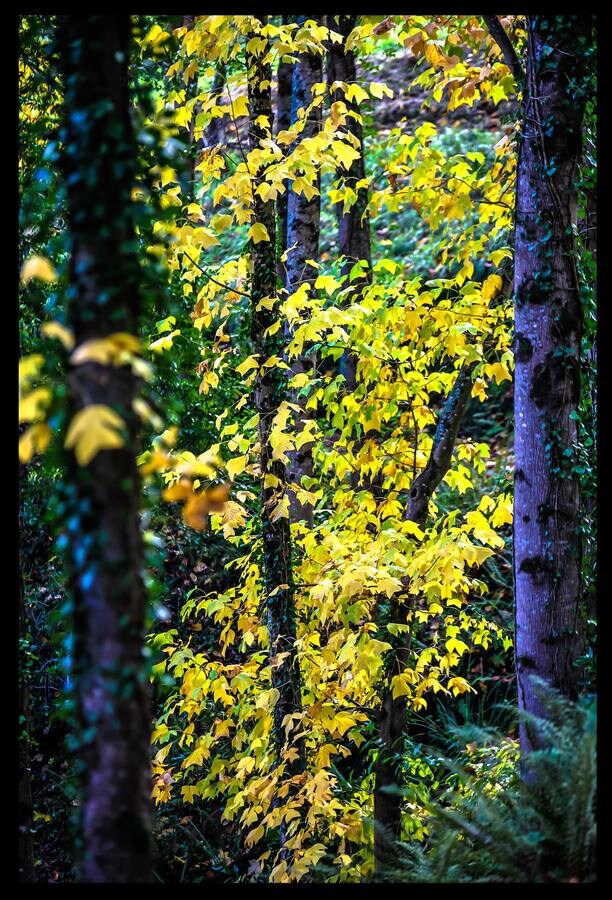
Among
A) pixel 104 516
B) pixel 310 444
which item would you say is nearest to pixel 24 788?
pixel 104 516

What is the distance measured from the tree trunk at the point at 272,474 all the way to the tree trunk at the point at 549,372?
1.23 meters

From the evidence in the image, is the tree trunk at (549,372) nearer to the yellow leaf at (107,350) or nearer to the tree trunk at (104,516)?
the tree trunk at (104,516)

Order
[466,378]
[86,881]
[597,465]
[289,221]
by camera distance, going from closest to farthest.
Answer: [86,881] → [597,465] → [466,378] → [289,221]

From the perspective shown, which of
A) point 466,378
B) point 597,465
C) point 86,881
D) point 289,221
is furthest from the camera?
point 289,221

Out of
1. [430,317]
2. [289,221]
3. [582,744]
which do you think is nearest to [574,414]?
[430,317]

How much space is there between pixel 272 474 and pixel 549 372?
1.45m

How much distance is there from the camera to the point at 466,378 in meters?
4.57

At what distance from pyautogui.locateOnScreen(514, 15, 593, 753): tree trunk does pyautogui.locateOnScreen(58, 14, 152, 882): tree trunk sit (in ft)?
7.04

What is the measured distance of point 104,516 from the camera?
183cm

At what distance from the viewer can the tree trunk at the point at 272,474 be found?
421 centimetres

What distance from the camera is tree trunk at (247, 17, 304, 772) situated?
421 cm

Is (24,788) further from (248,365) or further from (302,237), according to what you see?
(302,237)

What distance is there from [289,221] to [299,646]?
2.66 meters

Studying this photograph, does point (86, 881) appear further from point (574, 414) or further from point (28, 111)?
point (28, 111)
